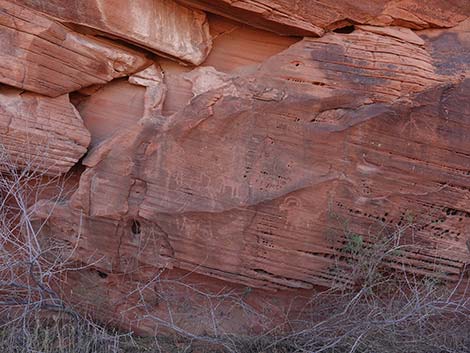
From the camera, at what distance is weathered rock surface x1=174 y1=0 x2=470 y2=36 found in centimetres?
337

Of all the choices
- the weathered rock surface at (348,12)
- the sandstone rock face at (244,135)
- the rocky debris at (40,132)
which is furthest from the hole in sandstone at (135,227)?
the weathered rock surface at (348,12)

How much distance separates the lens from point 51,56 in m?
3.56

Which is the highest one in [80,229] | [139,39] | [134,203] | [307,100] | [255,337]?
[139,39]

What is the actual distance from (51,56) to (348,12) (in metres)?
2.17

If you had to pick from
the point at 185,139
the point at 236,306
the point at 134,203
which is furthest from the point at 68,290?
the point at 185,139

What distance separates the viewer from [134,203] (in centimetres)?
371

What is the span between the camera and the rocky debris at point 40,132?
11.9 ft

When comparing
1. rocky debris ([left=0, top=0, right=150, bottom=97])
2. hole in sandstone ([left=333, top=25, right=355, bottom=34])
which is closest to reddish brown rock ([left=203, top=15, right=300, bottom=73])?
hole in sandstone ([left=333, top=25, right=355, bottom=34])

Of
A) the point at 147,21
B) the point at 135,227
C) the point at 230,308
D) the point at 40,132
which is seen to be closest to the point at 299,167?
the point at 230,308

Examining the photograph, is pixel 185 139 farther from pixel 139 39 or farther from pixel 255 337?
pixel 255 337

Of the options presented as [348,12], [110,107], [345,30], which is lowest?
[110,107]

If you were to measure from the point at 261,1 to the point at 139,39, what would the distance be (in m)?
0.94

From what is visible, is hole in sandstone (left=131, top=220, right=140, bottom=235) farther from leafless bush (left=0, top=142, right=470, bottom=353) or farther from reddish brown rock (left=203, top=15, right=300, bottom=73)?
reddish brown rock (left=203, top=15, right=300, bottom=73)

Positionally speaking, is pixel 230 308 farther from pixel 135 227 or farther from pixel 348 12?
pixel 348 12
